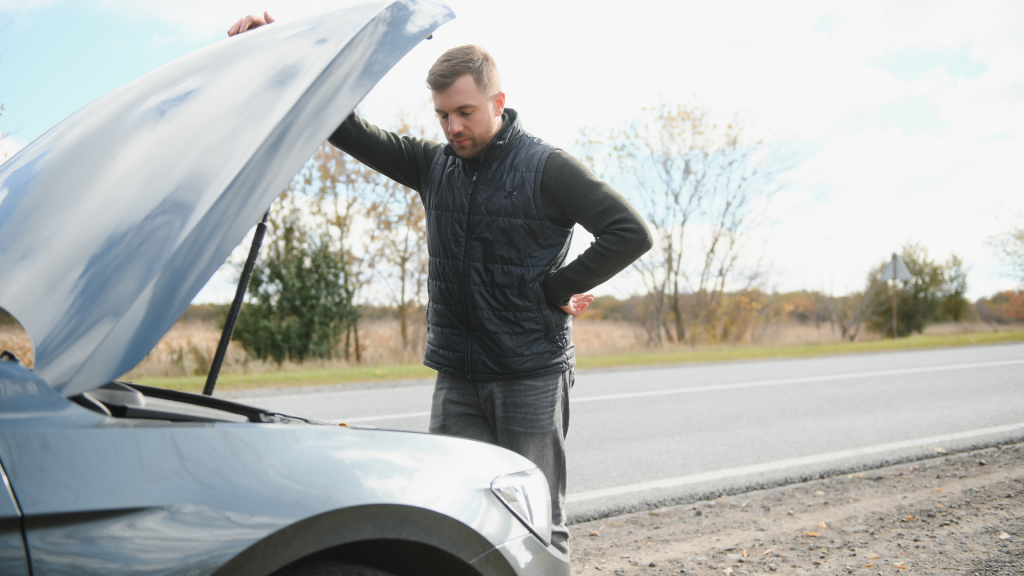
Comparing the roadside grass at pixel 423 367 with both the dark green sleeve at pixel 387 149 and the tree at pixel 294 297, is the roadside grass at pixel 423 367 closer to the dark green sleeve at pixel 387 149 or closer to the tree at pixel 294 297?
the tree at pixel 294 297

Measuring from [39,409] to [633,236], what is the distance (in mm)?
1663

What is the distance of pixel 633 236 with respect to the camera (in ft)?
7.17

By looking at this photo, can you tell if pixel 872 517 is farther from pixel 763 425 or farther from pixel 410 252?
pixel 410 252

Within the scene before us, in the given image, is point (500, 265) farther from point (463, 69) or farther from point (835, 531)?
point (835, 531)

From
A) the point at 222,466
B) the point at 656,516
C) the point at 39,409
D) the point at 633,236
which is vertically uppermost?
the point at 633,236

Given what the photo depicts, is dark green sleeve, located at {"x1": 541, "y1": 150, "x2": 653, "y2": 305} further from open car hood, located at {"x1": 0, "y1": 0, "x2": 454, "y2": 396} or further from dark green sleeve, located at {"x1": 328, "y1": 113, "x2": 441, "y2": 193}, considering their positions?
open car hood, located at {"x1": 0, "y1": 0, "x2": 454, "y2": 396}

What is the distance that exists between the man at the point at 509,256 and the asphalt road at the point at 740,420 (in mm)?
1812

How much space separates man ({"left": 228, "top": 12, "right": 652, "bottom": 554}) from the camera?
2193 mm

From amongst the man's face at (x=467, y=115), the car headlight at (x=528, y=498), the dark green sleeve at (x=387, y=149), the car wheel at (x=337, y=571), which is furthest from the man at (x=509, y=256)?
the car wheel at (x=337, y=571)

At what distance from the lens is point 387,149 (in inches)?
98.7

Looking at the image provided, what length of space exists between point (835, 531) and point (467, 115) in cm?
299

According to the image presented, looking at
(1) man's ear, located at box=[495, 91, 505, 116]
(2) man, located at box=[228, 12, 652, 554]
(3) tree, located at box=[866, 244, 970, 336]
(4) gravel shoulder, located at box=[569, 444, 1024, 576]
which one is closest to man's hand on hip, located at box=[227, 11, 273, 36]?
(2) man, located at box=[228, 12, 652, 554]

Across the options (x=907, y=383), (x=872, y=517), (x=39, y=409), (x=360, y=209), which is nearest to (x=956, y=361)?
(x=907, y=383)

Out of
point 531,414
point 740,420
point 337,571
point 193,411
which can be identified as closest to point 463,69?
point 531,414
